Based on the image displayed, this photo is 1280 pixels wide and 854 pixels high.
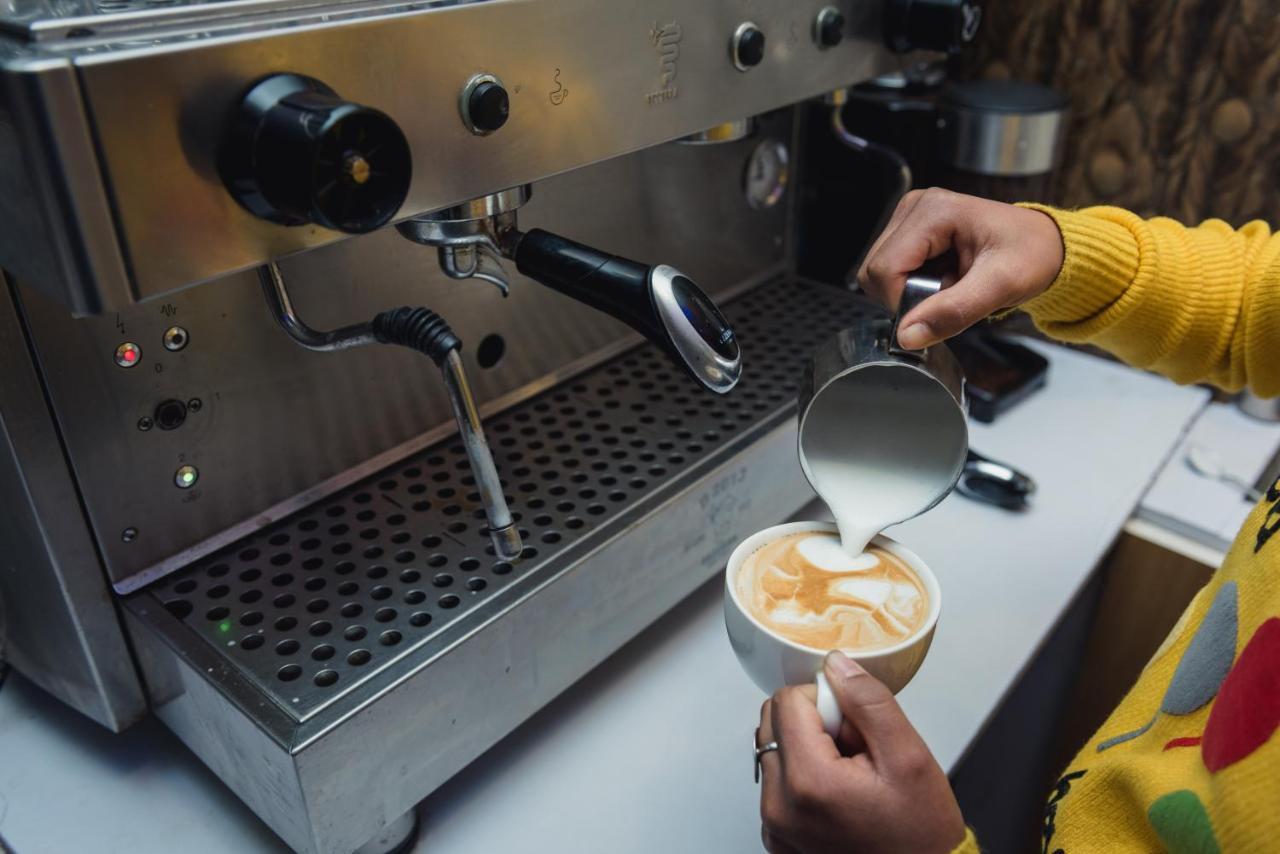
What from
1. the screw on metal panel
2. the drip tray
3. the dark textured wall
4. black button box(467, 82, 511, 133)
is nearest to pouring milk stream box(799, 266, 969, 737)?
the drip tray

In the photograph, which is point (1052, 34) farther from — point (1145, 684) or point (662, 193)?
point (1145, 684)

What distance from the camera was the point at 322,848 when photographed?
1.61 feet

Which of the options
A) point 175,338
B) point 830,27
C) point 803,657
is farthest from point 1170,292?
point 175,338

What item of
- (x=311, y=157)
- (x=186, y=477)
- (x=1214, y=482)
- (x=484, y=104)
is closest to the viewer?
(x=311, y=157)

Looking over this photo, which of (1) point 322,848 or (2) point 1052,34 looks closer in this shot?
(1) point 322,848

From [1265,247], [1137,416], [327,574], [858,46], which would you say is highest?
[858,46]

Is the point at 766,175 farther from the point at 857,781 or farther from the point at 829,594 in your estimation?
the point at 857,781

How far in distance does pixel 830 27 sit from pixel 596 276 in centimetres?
30

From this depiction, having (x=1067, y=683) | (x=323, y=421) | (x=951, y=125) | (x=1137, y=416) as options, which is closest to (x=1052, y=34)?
(x=951, y=125)

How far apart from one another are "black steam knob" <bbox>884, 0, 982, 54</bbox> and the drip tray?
27 cm

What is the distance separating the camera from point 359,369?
635 millimetres

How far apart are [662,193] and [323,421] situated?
32 cm

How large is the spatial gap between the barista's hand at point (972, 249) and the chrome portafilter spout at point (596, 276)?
0.47ft

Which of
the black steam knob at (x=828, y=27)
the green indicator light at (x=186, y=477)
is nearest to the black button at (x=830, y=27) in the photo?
the black steam knob at (x=828, y=27)
